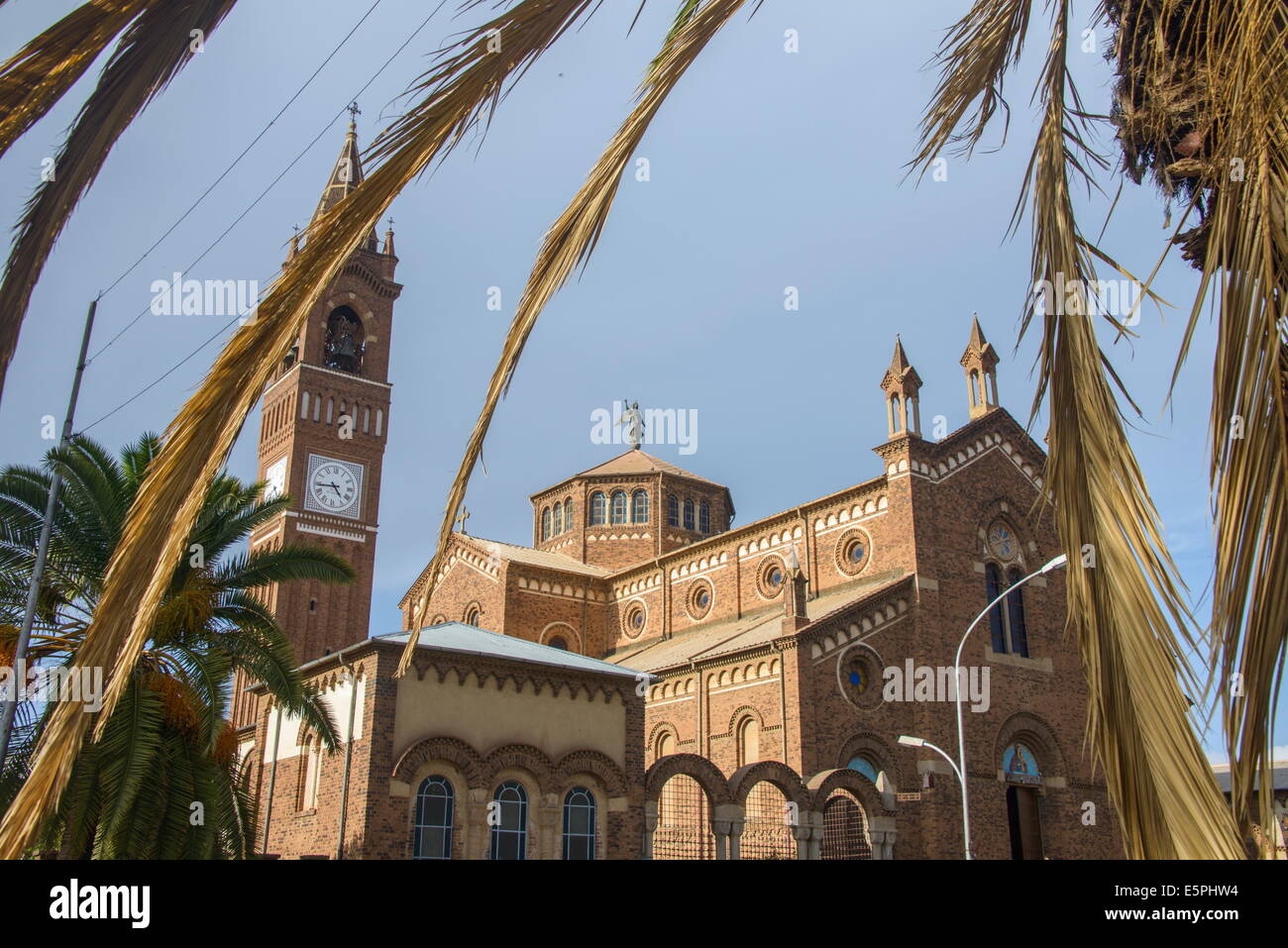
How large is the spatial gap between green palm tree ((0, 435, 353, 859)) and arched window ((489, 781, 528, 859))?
219 inches

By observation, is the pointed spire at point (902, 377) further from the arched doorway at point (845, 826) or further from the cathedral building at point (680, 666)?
the arched doorway at point (845, 826)

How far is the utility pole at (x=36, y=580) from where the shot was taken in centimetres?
1205

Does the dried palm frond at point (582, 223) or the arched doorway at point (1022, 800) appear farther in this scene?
the arched doorway at point (1022, 800)

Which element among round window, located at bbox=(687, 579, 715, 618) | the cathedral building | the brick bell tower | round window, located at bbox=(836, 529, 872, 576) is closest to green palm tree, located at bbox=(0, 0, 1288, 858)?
the cathedral building

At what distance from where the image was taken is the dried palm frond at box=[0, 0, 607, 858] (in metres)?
2.89

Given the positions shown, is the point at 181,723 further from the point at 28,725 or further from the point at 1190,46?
the point at 1190,46

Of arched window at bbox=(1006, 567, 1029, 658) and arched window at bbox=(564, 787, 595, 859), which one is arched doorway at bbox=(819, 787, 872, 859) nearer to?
arched window at bbox=(564, 787, 595, 859)

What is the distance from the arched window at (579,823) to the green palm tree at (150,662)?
6969 millimetres

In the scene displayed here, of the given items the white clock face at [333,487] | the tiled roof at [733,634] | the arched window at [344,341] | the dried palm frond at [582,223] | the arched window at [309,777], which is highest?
the arched window at [344,341]

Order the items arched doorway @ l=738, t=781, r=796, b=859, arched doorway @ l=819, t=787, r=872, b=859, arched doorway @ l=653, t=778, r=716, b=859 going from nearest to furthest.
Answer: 1. arched doorway @ l=653, t=778, r=716, b=859
2. arched doorway @ l=738, t=781, r=796, b=859
3. arched doorway @ l=819, t=787, r=872, b=859

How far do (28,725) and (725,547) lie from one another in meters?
25.6

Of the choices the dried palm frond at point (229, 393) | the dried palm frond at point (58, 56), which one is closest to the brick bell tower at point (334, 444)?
the dried palm frond at point (58, 56)
